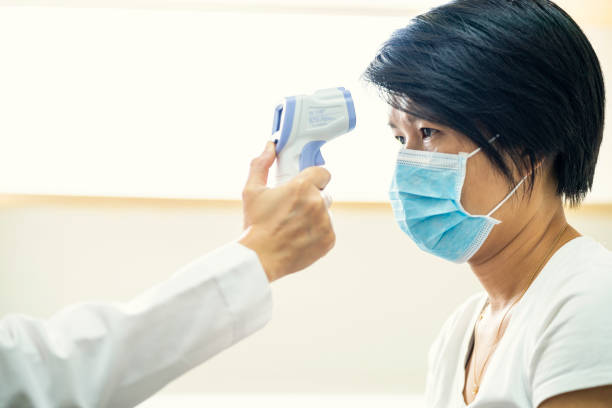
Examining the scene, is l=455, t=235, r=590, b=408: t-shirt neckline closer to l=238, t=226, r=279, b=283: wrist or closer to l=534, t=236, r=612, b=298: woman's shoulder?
l=534, t=236, r=612, b=298: woman's shoulder

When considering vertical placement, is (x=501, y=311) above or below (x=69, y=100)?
below

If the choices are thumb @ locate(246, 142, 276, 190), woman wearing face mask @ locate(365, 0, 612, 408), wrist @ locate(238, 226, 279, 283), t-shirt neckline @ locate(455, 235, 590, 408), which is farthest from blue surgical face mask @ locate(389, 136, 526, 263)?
wrist @ locate(238, 226, 279, 283)

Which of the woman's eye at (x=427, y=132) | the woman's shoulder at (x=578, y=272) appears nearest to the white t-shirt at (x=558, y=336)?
the woman's shoulder at (x=578, y=272)

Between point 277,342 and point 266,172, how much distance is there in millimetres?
1134

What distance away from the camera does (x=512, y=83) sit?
1.02m

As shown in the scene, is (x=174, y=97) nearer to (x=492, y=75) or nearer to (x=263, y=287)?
(x=492, y=75)

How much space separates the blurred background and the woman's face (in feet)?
2.63

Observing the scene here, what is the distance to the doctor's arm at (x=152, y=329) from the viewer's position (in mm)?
694

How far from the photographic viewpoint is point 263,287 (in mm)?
775

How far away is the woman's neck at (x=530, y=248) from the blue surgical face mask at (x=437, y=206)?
0.05 m

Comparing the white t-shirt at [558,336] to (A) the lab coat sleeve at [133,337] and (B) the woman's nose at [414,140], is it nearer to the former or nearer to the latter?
(B) the woman's nose at [414,140]

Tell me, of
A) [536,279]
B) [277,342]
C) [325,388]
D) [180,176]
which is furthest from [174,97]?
[536,279]

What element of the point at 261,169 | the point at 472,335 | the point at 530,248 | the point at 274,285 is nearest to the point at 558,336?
the point at 530,248

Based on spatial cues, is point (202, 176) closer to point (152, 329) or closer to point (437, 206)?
point (437, 206)
